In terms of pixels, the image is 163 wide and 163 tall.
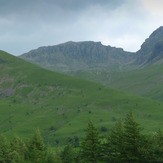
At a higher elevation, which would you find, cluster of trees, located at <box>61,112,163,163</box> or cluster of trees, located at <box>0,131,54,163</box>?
cluster of trees, located at <box>61,112,163,163</box>

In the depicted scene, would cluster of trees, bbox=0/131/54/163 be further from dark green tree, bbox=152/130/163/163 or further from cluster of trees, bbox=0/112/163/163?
dark green tree, bbox=152/130/163/163

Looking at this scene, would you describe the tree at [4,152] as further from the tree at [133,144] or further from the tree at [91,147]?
the tree at [133,144]

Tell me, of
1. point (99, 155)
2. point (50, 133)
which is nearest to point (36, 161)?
point (99, 155)

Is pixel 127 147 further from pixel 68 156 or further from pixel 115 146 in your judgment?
pixel 68 156

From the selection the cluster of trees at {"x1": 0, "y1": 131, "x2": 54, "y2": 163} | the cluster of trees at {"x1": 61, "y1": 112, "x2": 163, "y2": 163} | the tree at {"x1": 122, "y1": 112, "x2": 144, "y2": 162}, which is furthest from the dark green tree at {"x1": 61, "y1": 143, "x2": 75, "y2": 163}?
the tree at {"x1": 122, "y1": 112, "x2": 144, "y2": 162}

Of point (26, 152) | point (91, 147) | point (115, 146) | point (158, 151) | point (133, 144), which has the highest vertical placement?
point (133, 144)

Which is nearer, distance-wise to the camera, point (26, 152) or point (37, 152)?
point (37, 152)

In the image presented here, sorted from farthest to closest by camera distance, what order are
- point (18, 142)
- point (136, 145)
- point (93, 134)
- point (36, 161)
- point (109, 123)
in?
point (109, 123), point (18, 142), point (36, 161), point (93, 134), point (136, 145)

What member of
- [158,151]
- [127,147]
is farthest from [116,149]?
[158,151]

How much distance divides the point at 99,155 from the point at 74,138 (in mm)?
85421

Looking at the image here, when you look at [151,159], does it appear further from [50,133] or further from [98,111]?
[98,111]

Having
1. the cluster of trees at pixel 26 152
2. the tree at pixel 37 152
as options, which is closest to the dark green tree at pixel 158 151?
the cluster of trees at pixel 26 152

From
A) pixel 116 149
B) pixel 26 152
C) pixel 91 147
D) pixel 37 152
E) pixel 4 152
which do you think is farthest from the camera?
pixel 26 152

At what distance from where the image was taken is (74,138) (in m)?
143
